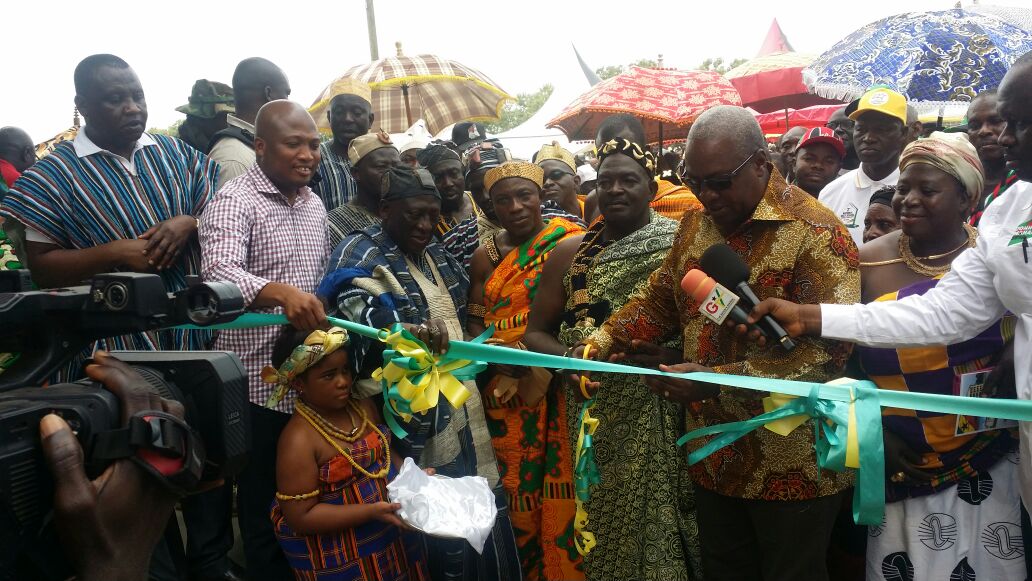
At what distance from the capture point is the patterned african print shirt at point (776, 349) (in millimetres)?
2592

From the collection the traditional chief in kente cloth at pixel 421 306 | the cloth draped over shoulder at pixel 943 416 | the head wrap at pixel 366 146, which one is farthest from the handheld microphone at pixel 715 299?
the head wrap at pixel 366 146

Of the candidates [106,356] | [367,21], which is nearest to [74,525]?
[106,356]

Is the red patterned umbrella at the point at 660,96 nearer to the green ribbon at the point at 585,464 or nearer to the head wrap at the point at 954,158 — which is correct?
the head wrap at the point at 954,158

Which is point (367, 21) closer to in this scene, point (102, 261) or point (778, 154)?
point (778, 154)

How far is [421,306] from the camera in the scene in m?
3.57

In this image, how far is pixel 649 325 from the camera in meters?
3.13

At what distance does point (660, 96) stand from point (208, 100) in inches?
205

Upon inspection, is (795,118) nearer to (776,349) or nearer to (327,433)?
(776,349)

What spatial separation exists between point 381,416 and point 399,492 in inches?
19.2

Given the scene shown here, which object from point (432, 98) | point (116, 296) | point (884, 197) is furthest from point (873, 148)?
point (432, 98)

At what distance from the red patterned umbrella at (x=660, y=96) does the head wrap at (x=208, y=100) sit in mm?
4254

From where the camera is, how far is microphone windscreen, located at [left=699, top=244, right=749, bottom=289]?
2488 mm

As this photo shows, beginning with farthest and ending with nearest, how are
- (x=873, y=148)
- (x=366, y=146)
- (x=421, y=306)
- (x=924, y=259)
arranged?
(x=873, y=148) → (x=366, y=146) → (x=421, y=306) → (x=924, y=259)

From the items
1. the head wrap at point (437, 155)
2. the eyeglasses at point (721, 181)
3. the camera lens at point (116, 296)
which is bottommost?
the head wrap at point (437, 155)
